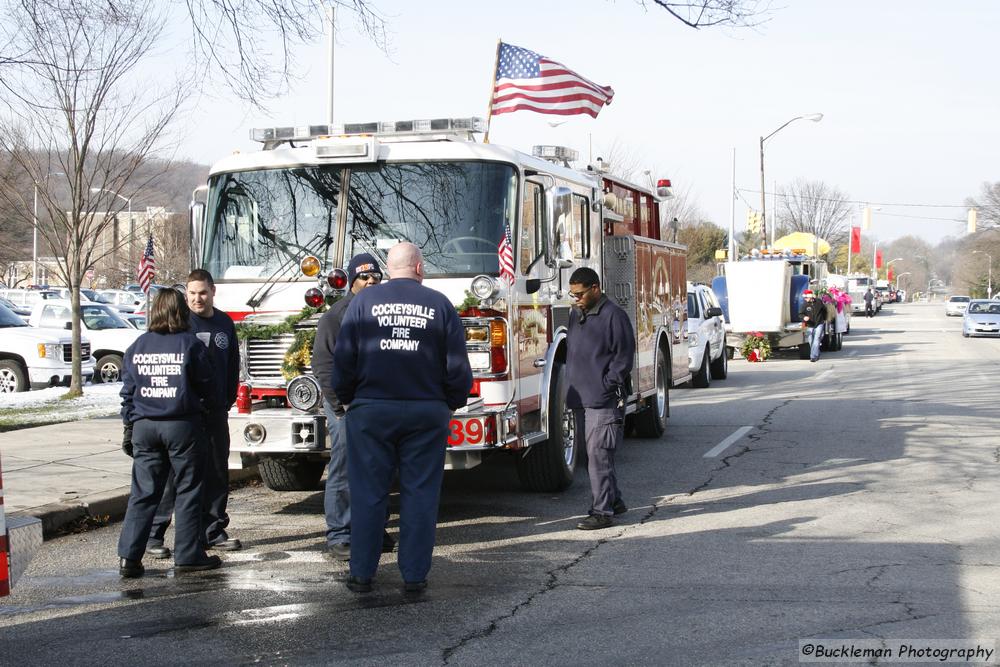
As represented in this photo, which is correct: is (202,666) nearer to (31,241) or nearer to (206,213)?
(206,213)

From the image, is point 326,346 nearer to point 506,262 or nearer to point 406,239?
point 406,239

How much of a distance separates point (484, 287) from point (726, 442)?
5.87 metres

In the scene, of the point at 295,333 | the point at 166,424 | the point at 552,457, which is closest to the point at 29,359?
the point at 295,333

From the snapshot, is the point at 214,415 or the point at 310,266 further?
the point at 310,266

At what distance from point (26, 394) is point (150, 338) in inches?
479

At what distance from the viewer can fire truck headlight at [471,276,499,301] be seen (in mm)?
8078

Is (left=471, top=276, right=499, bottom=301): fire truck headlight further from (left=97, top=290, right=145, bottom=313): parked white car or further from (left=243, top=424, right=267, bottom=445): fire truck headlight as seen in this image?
(left=97, top=290, right=145, bottom=313): parked white car

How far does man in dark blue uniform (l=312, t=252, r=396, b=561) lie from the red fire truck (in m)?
0.79

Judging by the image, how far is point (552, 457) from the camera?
31.1 ft

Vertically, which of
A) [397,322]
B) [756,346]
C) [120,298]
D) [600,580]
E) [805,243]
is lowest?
[600,580]

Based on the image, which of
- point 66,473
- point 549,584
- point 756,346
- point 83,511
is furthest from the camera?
point 756,346

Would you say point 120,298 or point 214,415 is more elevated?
point 120,298

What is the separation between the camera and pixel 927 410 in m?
16.3

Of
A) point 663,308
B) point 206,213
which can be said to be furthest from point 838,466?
point 206,213
